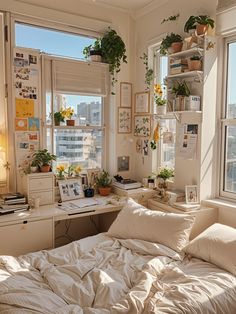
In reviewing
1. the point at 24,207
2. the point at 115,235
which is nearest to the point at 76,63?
the point at 24,207

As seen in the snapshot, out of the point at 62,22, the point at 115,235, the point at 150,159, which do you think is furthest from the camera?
the point at 150,159

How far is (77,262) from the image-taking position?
83.1 inches

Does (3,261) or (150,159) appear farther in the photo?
(150,159)

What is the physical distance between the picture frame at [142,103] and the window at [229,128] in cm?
96

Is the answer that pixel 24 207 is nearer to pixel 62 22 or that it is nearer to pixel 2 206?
pixel 2 206

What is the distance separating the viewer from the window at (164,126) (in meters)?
3.28

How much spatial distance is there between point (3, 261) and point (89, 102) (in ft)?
6.76

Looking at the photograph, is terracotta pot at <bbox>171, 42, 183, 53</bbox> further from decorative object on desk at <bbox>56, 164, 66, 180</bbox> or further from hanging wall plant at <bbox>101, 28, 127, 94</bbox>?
decorative object on desk at <bbox>56, 164, 66, 180</bbox>

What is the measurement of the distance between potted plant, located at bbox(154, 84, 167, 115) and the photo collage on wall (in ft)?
4.23

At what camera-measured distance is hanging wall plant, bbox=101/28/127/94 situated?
3360 mm

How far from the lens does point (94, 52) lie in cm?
341

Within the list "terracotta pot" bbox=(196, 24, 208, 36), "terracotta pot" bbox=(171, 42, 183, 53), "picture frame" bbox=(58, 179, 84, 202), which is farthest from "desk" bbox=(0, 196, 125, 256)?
"terracotta pot" bbox=(196, 24, 208, 36)

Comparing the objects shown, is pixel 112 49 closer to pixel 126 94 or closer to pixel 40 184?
pixel 126 94

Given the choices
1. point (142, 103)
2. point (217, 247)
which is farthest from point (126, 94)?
point (217, 247)
